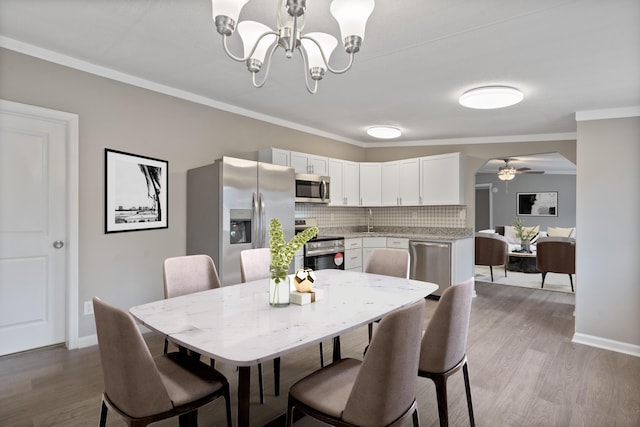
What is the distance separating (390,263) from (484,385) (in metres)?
1.05

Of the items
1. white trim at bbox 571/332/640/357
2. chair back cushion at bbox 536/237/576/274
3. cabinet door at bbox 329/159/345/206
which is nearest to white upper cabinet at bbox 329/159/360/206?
cabinet door at bbox 329/159/345/206

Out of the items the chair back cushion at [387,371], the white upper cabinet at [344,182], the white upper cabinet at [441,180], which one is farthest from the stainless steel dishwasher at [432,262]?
the chair back cushion at [387,371]

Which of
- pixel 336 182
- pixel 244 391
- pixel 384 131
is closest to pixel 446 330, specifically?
pixel 244 391

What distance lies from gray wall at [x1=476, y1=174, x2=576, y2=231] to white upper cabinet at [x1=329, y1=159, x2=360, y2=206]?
689 cm

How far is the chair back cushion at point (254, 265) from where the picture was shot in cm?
270

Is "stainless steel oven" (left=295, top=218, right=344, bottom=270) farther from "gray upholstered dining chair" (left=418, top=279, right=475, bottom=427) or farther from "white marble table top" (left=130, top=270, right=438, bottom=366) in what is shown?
"gray upholstered dining chair" (left=418, top=279, right=475, bottom=427)

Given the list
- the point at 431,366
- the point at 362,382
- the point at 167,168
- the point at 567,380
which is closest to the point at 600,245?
the point at 567,380

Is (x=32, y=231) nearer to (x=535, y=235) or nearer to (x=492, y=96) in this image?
(x=492, y=96)

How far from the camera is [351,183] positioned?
5.55 metres

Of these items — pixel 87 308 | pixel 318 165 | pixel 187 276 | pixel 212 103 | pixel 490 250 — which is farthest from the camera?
pixel 490 250

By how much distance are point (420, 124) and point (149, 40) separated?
3.33 meters

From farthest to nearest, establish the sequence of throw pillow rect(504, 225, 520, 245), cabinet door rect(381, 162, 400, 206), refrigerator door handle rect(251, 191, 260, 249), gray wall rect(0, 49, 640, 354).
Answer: throw pillow rect(504, 225, 520, 245)
cabinet door rect(381, 162, 400, 206)
refrigerator door handle rect(251, 191, 260, 249)
gray wall rect(0, 49, 640, 354)

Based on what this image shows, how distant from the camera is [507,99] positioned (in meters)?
3.26

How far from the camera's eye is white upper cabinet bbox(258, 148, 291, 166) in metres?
4.29
